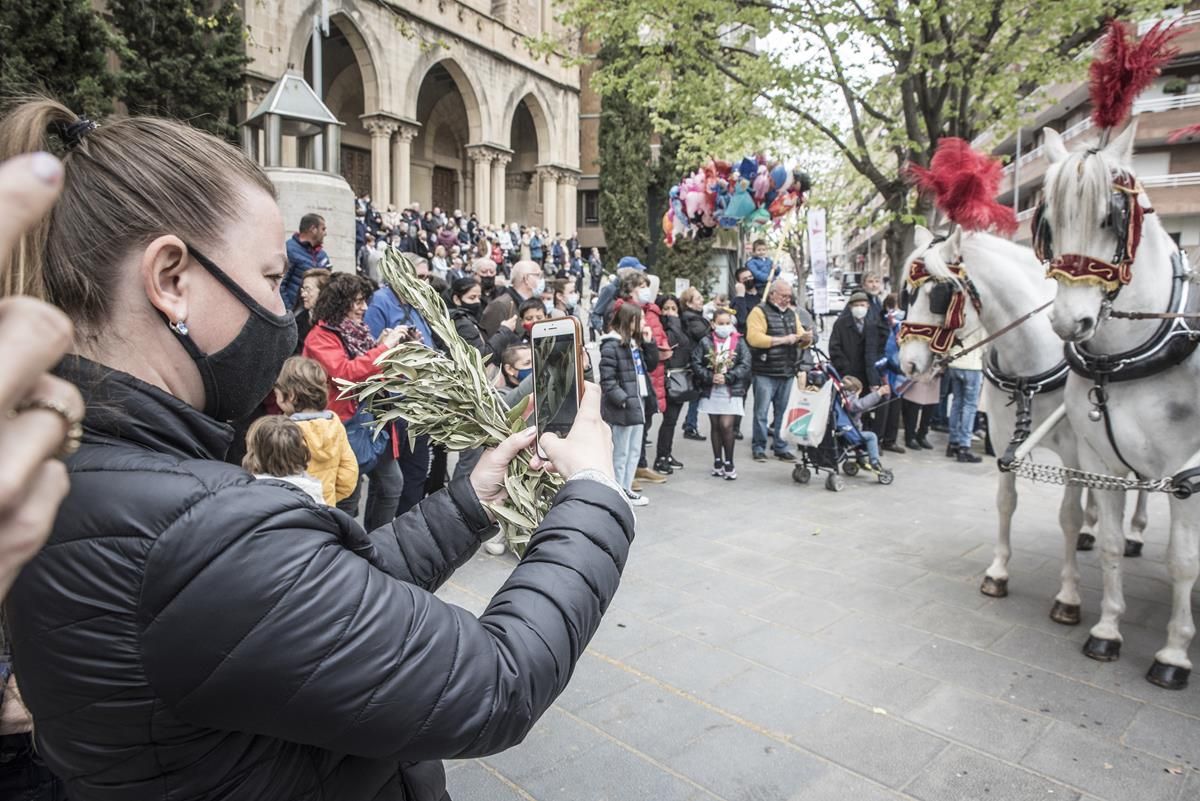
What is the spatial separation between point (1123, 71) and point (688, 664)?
379 cm

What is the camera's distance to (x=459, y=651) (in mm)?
1101

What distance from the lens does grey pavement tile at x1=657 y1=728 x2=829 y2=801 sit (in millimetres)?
2963

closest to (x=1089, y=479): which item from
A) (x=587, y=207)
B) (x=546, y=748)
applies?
(x=546, y=748)

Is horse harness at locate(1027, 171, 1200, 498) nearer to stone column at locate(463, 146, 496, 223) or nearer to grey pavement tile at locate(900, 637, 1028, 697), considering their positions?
grey pavement tile at locate(900, 637, 1028, 697)

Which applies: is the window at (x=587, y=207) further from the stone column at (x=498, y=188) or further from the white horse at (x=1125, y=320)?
the white horse at (x=1125, y=320)

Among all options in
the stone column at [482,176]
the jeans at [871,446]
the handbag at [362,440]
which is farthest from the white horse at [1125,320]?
the stone column at [482,176]

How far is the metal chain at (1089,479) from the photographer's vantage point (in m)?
3.74

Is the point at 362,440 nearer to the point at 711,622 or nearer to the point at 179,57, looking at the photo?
the point at 711,622

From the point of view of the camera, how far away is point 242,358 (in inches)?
49.8

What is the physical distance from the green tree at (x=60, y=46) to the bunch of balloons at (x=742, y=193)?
899 centimetres

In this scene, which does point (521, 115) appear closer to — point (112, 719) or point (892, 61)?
point (892, 61)

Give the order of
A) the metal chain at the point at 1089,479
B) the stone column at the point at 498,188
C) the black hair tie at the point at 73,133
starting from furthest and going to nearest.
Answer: the stone column at the point at 498,188 → the metal chain at the point at 1089,479 → the black hair tie at the point at 73,133

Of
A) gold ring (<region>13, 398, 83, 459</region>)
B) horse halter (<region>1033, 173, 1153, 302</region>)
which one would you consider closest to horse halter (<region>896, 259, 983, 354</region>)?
horse halter (<region>1033, 173, 1153, 302</region>)

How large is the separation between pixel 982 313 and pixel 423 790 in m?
4.66
